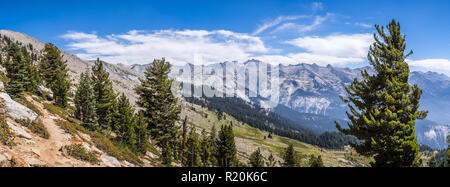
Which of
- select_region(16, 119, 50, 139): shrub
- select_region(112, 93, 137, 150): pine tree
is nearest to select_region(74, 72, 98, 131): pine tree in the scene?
select_region(112, 93, 137, 150): pine tree

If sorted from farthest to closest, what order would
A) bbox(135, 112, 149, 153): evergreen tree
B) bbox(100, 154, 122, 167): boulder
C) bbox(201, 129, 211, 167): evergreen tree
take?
bbox(201, 129, 211, 167): evergreen tree → bbox(135, 112, 149, 153): evergreen tree → bbox(100, 154, 122, 167): boulder

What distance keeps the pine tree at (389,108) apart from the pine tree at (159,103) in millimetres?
27003

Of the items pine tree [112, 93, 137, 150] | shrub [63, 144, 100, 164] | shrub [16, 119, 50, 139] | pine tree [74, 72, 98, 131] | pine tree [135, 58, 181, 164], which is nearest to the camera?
shrub [63, 144, 100, 164]

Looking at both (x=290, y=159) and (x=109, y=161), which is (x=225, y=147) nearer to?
(x=290, y=159)

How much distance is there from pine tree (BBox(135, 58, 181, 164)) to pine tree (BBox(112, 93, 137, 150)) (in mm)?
3911

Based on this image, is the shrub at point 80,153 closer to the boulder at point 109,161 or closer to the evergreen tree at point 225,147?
the boulder at point 109,161

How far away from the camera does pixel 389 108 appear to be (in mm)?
17922

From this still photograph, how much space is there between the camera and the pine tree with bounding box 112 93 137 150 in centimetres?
3700

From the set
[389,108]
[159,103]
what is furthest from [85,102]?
[389,108]

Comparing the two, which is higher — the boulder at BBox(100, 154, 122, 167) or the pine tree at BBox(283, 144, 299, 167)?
the boulder at BBox(100, 154, 122, 167)

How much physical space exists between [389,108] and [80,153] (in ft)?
80.0

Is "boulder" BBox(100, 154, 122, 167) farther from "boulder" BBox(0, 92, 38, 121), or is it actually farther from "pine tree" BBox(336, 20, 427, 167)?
"pine tree" BBox(336, 20, 427, 167)
